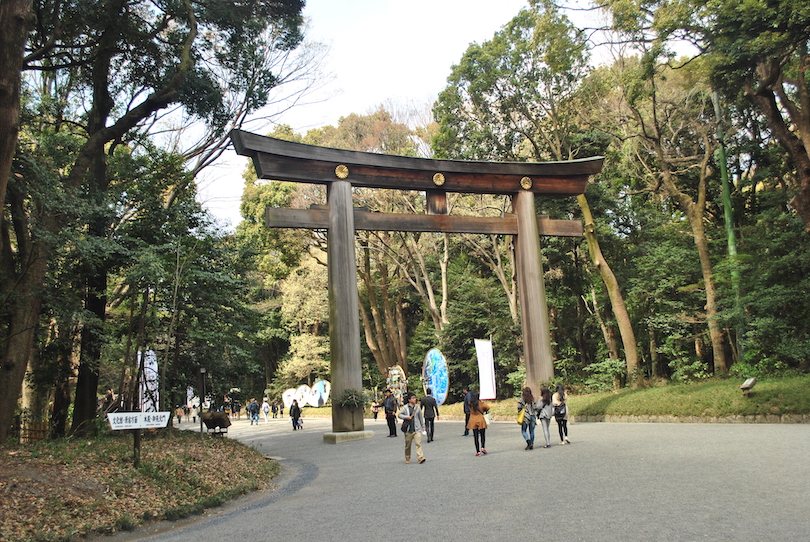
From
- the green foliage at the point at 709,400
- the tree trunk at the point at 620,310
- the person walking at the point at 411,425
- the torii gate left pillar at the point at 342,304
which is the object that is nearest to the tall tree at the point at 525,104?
the tree trunk at the point at 620,310

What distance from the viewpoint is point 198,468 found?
8.86 metres

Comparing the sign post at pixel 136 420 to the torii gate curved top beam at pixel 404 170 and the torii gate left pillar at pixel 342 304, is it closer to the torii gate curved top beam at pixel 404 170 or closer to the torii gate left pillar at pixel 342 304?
the torii gate left pillar at pixel 342 304

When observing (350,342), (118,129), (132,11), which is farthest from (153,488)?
(132,11)

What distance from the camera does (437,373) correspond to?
22.6 metres

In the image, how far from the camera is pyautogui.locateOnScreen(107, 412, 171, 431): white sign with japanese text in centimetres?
702

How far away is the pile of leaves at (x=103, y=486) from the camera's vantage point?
19.2ft

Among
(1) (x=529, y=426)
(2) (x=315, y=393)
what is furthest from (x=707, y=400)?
(2) (x=315, y=393)

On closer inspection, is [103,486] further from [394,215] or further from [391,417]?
[394,215]

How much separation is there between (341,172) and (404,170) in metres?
1.81

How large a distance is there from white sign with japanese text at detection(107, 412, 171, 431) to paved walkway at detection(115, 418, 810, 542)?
1316 millimetres

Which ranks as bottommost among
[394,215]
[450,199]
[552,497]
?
[552,497]

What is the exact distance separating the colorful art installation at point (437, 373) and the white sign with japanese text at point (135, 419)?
51.2 ft

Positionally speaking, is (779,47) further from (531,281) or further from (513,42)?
(513,42)

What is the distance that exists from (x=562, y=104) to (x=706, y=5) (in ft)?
28.5
